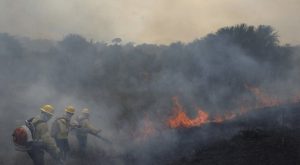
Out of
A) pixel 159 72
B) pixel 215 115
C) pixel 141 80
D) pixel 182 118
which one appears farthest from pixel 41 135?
pixel 159 72

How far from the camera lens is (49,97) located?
999 inches

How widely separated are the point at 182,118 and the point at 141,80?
8.55 m

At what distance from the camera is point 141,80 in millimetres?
31344

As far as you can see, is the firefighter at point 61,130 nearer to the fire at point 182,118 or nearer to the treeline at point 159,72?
the fire at point 182,118

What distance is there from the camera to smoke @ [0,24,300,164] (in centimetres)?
2248

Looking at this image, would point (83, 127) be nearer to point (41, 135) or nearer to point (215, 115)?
point (41, 135)

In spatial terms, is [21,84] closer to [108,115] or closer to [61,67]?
[61,67]

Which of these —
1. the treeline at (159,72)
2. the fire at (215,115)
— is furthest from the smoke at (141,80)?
the fire at (215,115)

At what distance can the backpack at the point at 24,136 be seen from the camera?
409 inches

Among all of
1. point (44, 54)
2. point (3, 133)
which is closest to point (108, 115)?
point (3, 133)

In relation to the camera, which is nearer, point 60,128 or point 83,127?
point 60,128

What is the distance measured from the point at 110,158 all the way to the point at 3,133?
7201 mm

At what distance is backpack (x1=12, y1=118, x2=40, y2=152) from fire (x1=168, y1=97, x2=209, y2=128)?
12015mm

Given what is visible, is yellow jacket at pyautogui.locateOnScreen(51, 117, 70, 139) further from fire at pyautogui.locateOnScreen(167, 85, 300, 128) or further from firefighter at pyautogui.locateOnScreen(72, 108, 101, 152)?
fire at pyautogui.locateOnScreen(167, 85, 300, 128)
